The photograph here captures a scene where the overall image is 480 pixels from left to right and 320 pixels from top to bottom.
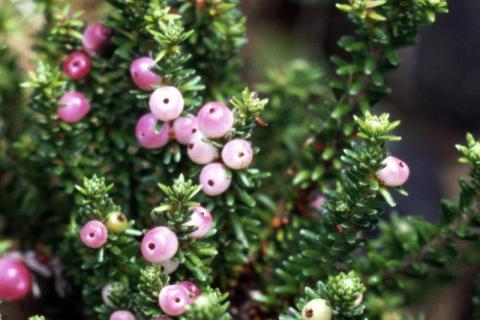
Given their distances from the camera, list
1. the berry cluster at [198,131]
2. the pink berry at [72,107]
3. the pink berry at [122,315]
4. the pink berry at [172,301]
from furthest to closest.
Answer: the pink berry at [72,107]
the pink berry at [122,315]
the berry cluster at [198,131]
the pink berry at [172,301]

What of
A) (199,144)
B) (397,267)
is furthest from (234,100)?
(397,267)

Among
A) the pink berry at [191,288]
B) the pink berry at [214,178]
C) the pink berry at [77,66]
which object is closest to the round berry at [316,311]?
the pink berry at [191,288]

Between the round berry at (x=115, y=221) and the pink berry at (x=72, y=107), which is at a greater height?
the pink berry at (x=72, y=107)

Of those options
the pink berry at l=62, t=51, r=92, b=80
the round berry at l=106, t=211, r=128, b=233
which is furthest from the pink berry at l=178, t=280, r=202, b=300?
the pink berry at l=62, t=51, r=92, b=80

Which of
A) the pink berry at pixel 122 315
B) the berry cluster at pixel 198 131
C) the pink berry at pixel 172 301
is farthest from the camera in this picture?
the pink berry at pixel 122 315

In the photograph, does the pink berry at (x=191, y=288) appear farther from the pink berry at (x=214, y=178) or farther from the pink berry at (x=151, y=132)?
the pink berry at (x=151, y=132)

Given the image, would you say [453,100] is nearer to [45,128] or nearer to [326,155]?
[326,155]

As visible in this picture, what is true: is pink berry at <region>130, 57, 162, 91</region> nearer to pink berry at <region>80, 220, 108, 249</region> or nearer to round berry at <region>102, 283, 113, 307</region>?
pink berry at <region>80, 220, 108, 249</region>
